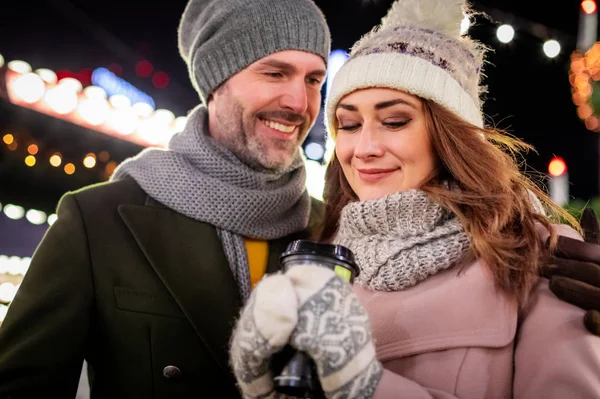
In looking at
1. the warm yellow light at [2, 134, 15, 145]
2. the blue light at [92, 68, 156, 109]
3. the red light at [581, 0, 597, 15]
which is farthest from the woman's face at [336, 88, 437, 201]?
the warm yellow light at [2, 134, 15, 145]

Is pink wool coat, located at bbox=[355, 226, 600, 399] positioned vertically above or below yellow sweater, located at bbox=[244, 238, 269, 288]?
below

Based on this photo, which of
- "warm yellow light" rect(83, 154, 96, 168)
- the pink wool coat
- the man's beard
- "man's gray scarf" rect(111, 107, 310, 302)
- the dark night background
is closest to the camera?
the pink wool coat

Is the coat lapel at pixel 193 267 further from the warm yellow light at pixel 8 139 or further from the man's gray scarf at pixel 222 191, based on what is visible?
the warm yellow light at pixel 8 139

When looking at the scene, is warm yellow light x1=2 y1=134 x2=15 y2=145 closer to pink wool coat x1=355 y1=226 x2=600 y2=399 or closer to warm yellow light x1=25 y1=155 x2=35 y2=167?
warm yellow light x1=25 y1=155 x2=35 y2=167

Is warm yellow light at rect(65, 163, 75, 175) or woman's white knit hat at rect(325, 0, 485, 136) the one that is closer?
woman's white knit hat at rect(325, 0, 485, 136)

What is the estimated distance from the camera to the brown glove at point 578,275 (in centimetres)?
158

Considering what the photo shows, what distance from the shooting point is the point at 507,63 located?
467 inches

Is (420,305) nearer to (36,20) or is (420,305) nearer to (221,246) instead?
(221,246)

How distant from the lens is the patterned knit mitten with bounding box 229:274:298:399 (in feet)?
4.29

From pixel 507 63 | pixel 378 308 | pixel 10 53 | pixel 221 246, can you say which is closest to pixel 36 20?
pixel 10 53

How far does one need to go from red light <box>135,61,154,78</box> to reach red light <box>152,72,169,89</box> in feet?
0.82

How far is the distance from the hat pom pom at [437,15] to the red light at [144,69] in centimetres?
1625

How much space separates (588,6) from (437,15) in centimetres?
528

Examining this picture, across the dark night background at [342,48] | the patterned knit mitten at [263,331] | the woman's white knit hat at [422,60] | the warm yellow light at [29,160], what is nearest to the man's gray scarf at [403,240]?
the woman's white knit hat at [422,60]
